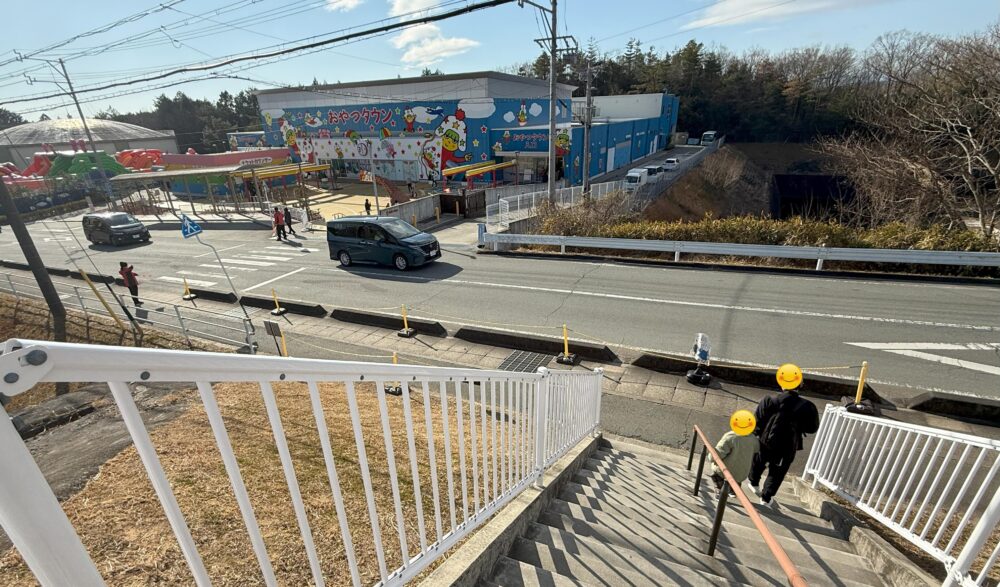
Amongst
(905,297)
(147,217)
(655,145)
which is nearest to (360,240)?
(905,297)

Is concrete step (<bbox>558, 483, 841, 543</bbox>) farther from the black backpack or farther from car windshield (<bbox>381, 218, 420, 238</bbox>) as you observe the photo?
car windshield (<bbox>381, 218, 420, 238</bbox>)

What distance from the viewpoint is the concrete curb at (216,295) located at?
45.8 ft

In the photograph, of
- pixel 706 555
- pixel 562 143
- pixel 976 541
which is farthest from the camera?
pixel 562 143

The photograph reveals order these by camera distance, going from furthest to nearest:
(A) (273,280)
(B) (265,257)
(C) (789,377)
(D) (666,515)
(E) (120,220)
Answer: (E) (120,220), (B) (265,257), (A) (273,280), (C) (789,377), (D) (666,515)

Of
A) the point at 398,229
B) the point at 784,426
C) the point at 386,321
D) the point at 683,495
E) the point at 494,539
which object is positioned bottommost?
the point at 386,321

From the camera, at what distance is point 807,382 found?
300 inches

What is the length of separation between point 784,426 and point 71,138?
286 feet

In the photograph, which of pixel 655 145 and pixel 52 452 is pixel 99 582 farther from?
pixel 655 145

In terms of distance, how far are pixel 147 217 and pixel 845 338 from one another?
41102 mm

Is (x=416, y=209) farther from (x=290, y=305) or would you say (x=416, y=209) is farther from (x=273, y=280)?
(x=290, y=305)

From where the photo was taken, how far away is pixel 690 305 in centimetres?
1129

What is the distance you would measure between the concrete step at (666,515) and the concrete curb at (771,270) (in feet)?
34.9

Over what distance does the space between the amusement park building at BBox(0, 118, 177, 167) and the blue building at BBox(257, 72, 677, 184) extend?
32179 millimetres

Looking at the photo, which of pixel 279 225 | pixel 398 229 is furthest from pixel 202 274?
pixel 398 229
